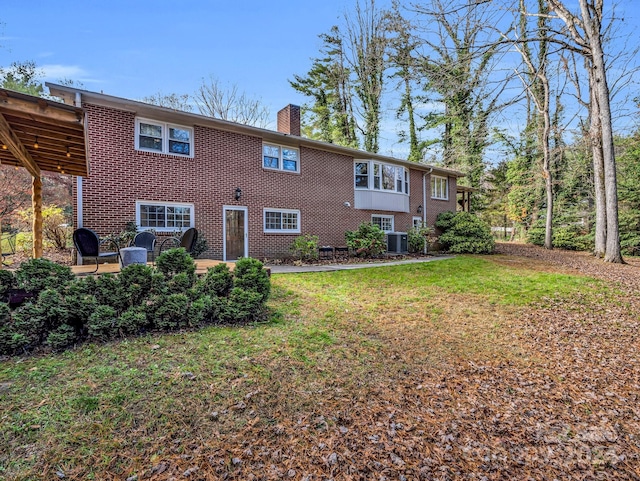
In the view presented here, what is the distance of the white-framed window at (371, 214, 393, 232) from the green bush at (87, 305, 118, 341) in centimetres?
1292

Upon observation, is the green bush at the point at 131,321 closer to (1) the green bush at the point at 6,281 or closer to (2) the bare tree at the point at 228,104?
(1) the green bush at the point at 6,281

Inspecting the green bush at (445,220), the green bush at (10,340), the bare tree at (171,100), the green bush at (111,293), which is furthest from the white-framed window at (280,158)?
the bare tree at (171,100)

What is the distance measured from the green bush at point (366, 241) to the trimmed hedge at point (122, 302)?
886 centimetres

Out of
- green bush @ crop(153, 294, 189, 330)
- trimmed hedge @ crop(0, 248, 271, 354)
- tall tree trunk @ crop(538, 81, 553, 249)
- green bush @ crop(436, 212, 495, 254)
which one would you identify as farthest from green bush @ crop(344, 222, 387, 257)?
tall tree trunk @ crop(538, 81, 553, 249)

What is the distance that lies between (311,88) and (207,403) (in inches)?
1038

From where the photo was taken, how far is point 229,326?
448cm

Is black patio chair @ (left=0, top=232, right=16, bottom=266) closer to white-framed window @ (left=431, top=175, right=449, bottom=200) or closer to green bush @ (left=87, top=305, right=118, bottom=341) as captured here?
green bush @ (left=87, top=305, right=118, bottom=341)

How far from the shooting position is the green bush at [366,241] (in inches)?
526

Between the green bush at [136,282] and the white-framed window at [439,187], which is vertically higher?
the white-framed window at [439,187]

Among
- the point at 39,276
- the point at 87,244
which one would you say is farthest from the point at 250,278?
the point at 87,244

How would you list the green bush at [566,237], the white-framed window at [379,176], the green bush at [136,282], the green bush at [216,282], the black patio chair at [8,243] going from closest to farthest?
the green bush at [136,282] < the green bush at [216,282] < the black patio chair at [8,243] < the white-framed window at [379,176] < the green bush at [566,237]

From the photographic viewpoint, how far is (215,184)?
10.7 meters

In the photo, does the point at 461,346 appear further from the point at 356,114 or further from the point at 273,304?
the point at 356,114

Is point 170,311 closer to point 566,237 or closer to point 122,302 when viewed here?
point 122,302
